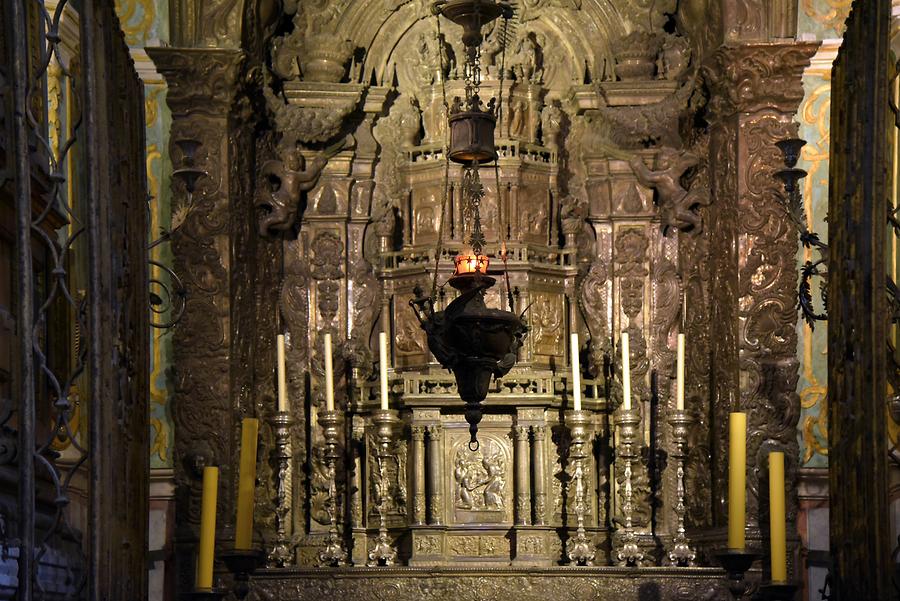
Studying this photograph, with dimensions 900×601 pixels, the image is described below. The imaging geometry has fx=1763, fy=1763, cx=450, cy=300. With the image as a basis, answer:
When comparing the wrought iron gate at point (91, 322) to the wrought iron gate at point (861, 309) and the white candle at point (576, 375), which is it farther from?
the white candle at point (576, 375)

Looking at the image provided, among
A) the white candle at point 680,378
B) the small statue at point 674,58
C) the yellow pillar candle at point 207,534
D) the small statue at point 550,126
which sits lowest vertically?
the yellow pillar candle at point 207,534

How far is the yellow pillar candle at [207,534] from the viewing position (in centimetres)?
814

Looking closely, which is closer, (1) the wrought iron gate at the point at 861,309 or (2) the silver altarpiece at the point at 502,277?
(1) the wrought iron gate at the point at 861,309

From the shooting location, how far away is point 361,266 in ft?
37.7

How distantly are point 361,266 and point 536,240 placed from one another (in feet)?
3.79

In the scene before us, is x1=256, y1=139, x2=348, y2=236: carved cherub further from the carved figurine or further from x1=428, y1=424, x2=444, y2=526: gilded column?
the carved figurine

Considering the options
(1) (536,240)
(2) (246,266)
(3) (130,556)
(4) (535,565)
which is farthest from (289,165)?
(3) (130,556)

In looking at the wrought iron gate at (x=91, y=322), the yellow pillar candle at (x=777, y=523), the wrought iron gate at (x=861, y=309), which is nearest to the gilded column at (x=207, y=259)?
the wrought iron gate at (x=91, y=322)

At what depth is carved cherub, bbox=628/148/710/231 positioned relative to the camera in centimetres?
1116

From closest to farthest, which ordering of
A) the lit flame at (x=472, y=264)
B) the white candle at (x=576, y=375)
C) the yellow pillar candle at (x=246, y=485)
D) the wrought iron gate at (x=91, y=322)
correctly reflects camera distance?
the wrought iron gate at (x=91, y=322)
the lit flame at (x=472, y=264)
the yellow pillar candle at (x=246, y=485)
the white candle at (x=576, y=375)

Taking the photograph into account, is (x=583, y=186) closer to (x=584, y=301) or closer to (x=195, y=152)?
(x=584, y=301)

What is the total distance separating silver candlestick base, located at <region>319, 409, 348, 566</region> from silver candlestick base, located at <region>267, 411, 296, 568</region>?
0.72 ft

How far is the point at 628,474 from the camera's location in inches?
427

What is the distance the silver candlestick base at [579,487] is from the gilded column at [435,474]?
794 millimetres
